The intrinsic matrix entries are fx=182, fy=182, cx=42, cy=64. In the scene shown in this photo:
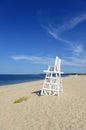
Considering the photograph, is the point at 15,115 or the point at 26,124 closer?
the point at 26,124

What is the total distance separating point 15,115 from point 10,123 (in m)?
1.28

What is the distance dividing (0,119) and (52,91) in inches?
301

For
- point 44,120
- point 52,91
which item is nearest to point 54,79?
point 52,91

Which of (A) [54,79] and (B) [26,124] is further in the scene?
(A) [54,79]

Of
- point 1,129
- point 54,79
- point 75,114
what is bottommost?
point 1,129

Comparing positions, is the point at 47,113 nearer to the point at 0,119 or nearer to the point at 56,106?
the point at 56,106

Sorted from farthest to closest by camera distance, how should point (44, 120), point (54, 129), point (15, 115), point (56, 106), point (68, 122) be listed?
point (56, 106) → point (15, 115) → point (44, 120) → point (68, 122) → point (54, 129)

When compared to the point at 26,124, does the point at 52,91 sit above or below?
above

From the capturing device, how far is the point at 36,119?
9484mm

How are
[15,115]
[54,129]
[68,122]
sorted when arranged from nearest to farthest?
[54,129] → [68,122] → [15,115]

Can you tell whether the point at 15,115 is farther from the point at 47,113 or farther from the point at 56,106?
the point at 56,106

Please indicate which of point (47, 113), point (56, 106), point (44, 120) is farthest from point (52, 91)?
point (44, 120)

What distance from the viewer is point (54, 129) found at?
7.77 meters

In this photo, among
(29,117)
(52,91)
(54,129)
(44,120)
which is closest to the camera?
(54,129)
